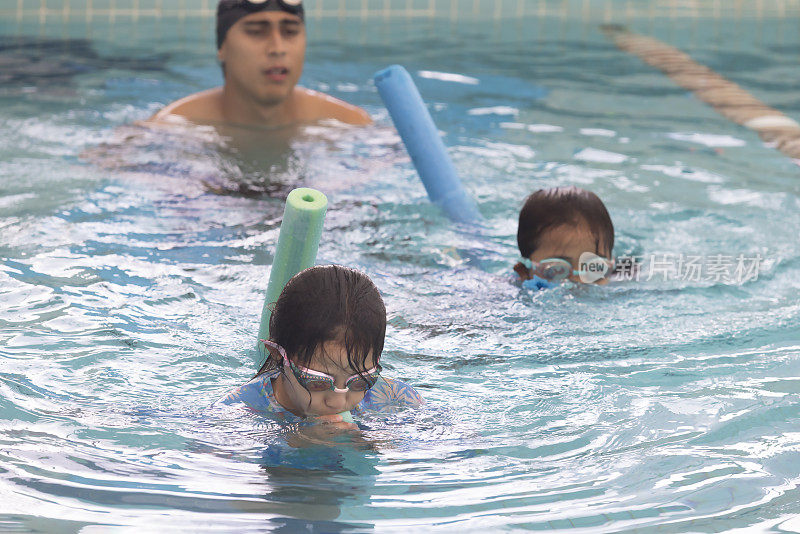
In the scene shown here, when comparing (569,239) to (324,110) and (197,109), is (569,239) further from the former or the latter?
(197,109)

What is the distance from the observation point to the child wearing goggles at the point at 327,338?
2811mm

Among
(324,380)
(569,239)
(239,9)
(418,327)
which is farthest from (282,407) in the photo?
(239,9)

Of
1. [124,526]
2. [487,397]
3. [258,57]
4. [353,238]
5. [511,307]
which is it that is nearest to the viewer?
[124,526]

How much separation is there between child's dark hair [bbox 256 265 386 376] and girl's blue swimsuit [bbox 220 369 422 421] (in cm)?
23

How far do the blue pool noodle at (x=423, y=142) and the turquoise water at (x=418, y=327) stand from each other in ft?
0.47

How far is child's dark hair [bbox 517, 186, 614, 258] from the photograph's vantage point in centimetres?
→ 426

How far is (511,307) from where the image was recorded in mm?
4195

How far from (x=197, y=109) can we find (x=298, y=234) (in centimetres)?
391

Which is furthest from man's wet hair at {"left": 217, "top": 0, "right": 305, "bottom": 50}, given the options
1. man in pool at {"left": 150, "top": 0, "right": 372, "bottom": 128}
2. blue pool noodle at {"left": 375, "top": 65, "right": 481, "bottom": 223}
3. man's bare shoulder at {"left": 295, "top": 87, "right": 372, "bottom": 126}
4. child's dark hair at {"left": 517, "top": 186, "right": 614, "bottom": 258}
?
child's dark hair at {"left": 517, "top": 186, "right": 614, "bottom": 258}

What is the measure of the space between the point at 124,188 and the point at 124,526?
314 cm

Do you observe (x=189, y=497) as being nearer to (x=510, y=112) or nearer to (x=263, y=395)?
(x=263, y=395)

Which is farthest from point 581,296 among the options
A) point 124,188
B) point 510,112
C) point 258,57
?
point 510,112

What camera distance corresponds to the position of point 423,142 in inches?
190

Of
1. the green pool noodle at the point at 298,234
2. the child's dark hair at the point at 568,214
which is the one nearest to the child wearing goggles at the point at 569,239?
the child's dark hair at the point at 568,214
